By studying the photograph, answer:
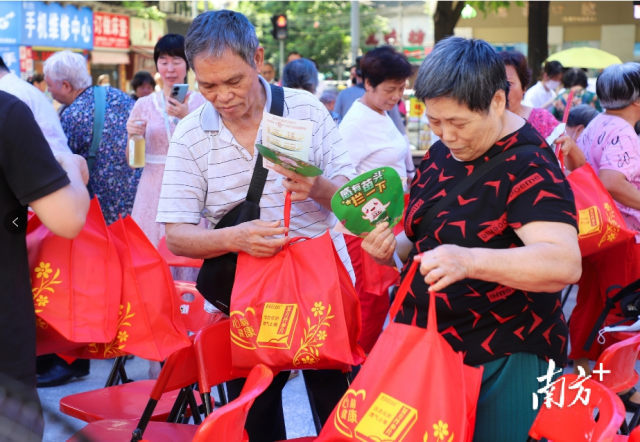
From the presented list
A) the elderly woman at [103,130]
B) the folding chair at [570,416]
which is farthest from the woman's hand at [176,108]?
the folding chair at [570,416]

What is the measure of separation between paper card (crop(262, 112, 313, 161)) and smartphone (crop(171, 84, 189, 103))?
2037mm

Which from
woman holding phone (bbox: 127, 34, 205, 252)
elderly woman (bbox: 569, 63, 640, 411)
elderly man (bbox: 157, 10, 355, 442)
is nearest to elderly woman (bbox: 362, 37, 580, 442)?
elderly man (bbox: 157, 10, 355, 442)

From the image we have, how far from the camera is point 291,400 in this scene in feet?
12.6

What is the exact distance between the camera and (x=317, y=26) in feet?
127

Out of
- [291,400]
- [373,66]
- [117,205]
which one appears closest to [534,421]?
[291,400]

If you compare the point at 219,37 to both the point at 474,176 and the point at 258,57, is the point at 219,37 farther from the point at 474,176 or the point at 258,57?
the point at 474,176

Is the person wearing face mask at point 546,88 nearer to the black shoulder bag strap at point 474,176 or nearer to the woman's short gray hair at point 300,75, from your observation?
the woman's short gray hair at point 300,75

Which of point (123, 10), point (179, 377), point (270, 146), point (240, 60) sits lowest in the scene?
point (179, 377)

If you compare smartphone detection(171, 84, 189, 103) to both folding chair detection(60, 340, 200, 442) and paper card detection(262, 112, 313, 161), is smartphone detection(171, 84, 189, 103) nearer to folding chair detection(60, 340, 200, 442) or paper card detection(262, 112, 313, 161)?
folding chair detection(60, 340, 200, 442)

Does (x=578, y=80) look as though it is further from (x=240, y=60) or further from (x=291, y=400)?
(x=240, y=60)

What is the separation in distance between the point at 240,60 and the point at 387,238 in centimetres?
68

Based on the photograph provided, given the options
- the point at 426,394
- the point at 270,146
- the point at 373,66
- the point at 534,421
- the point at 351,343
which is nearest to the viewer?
the point at 426,394

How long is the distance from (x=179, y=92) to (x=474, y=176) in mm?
2482

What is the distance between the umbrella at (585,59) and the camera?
9.97 m
